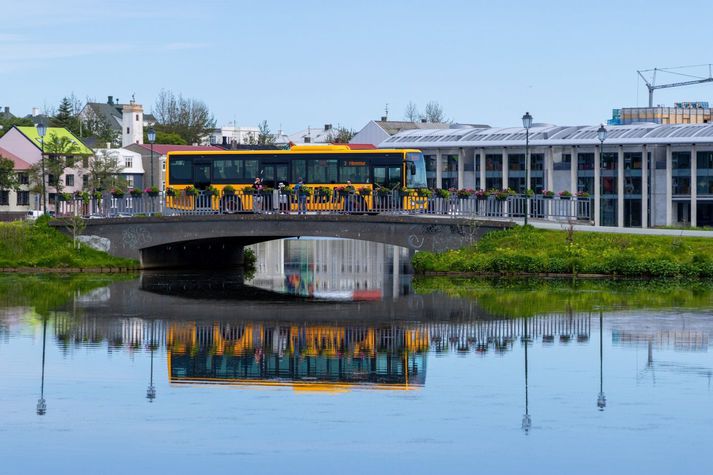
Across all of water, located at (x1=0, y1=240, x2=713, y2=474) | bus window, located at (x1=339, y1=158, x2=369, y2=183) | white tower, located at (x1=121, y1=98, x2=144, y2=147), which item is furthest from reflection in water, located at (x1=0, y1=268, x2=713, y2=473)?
white tower, located at (x1=121, y1=98, x2=144, y2=147)

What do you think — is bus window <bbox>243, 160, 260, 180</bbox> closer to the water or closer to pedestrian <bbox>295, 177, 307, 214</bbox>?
pedestrian <bbox>295, 177, 307, 214</bbox>

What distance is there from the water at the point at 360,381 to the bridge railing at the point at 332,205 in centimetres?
1024

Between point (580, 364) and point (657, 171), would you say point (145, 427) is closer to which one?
point (580, 364)

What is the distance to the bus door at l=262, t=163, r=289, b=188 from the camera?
215 ft

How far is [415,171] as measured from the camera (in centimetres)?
6600

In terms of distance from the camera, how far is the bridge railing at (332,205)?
58.7 meters

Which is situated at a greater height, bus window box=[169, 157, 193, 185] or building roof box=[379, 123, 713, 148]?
building roof box=[379, 123, 713, 148]

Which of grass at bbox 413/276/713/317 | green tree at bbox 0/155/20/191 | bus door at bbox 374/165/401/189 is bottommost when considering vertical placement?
grass at bbox 413/276/713/317

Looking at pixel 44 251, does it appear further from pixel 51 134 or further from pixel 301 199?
pixel 51 134

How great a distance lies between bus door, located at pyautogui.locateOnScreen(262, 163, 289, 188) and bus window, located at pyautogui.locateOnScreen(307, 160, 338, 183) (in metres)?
1.24

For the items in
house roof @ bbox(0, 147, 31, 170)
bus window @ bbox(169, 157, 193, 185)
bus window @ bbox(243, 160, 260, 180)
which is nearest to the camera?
bus window @ bbox(243, 160, 260, 180)

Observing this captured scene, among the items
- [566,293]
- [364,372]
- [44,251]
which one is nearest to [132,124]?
[44,251]

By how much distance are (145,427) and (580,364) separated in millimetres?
10678

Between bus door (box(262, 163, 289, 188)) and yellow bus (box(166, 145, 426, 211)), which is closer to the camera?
yellow bus (box(166, 145, 426, 211))
